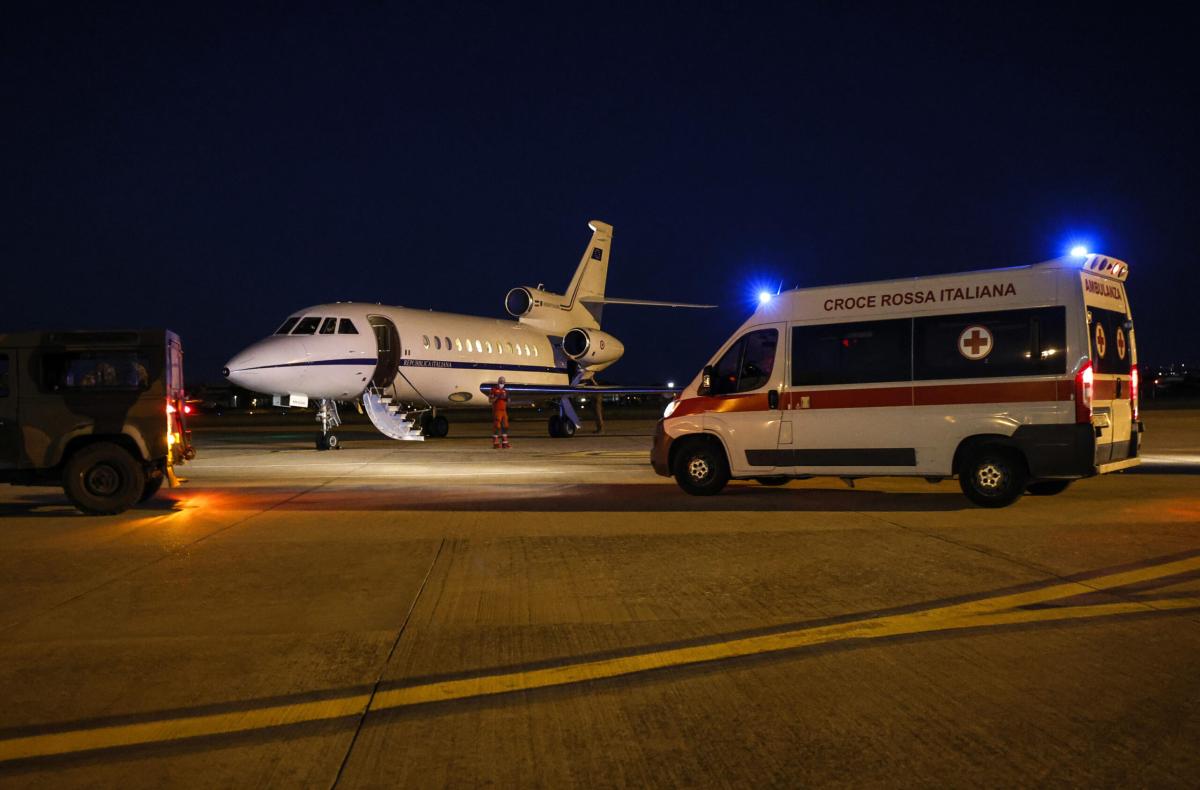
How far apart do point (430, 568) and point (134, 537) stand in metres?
3.74

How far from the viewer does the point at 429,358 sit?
27.8 metres

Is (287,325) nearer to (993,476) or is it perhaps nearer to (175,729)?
(993,476)

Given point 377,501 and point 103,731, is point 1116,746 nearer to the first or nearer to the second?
point 103,731

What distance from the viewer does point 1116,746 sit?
4094 mm

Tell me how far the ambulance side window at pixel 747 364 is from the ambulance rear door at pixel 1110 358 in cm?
368

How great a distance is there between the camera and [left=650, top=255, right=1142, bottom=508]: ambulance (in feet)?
37.3

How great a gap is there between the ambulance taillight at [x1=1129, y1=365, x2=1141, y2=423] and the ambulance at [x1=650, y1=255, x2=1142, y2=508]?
0.03 meters

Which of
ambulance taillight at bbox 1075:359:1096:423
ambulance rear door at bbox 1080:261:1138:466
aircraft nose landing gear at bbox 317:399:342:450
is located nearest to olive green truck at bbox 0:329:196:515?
ambulance taillight at bbox 1075:359:1096:423

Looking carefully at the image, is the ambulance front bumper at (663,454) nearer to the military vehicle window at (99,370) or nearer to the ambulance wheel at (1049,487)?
the ambulance wheel at (1049,487)

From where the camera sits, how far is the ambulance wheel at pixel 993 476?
→ 11578mm

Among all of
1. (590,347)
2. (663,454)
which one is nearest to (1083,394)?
(663,454)

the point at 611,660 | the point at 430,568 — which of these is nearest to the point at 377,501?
the point at 430,568

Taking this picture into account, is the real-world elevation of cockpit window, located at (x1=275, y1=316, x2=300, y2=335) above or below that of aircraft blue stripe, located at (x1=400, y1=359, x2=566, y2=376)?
above

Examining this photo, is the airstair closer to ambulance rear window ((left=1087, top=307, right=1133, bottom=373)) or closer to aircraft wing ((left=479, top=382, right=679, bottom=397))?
aircraft wing ((left=479, top=382, right=679, bottom=397))
